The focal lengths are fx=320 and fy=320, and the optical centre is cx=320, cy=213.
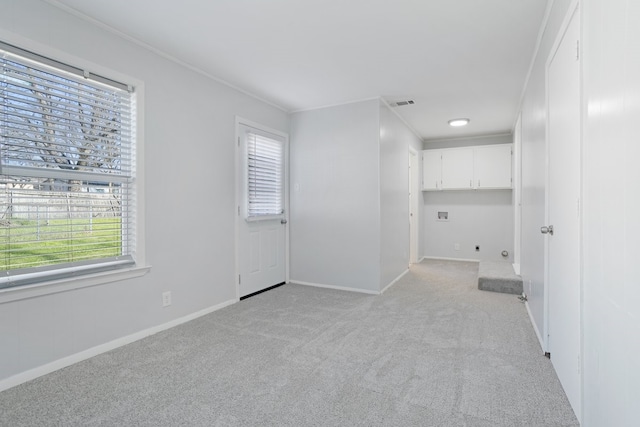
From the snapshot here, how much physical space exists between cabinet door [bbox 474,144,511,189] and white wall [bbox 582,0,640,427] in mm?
4710

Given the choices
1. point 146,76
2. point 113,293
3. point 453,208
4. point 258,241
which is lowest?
point 113,293

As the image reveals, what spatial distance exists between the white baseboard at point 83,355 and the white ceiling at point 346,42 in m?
2.39

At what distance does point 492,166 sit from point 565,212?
4.43 meters

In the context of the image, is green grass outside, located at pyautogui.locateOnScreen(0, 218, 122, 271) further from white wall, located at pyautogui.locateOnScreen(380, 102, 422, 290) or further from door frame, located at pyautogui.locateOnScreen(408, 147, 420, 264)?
door frame, located at pyautogui.locateOnScreen(408, 147, 420, 264)

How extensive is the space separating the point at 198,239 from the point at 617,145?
3080 mm

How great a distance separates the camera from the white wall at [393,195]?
413cm

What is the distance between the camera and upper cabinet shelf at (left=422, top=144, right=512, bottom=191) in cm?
571

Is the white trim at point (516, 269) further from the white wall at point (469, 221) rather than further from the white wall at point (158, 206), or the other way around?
the white wall at point (158, 206)

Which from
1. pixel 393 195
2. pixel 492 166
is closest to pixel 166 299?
pixel 393 195

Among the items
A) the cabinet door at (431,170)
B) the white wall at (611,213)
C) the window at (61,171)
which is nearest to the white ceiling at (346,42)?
the window at (61,171)

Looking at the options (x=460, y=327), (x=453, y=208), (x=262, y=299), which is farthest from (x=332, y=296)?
(x=453, y=208)

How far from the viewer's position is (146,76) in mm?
2688

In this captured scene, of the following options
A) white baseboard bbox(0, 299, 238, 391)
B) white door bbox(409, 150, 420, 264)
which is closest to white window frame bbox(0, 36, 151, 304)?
white baseboard bbox(0, 299, 238, 391)

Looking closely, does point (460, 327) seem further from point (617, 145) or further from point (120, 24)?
point (120, 24)
